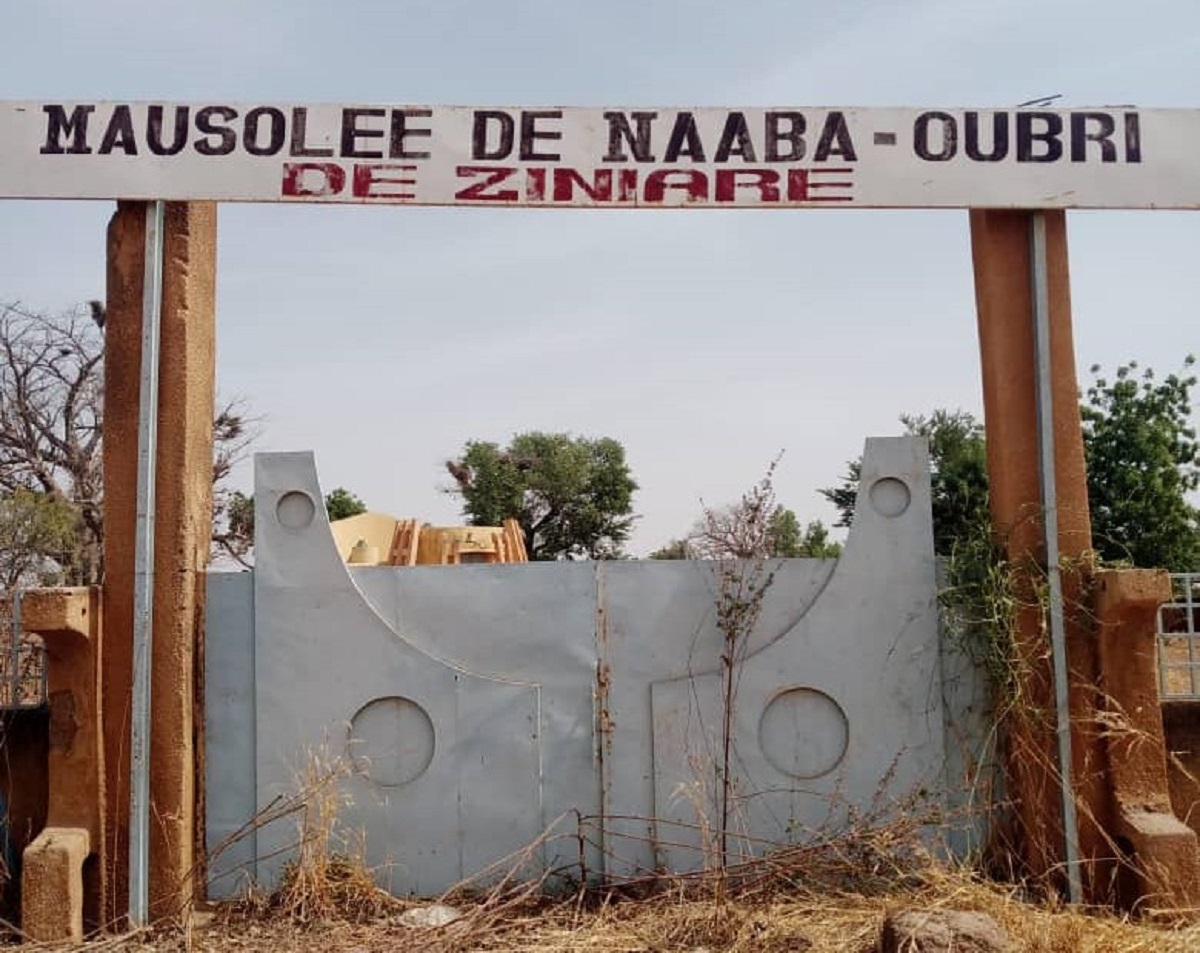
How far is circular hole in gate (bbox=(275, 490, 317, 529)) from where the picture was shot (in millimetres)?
7164

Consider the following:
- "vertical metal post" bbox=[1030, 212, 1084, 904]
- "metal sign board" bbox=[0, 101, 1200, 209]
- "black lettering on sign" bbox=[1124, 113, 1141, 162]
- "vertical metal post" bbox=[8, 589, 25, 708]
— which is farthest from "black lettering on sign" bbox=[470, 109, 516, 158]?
"vertical metal post" bbox=[8, 589, 25, 708]

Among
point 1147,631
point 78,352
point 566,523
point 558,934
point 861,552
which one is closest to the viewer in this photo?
point 558,934

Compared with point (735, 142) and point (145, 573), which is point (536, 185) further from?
point (145, 573)

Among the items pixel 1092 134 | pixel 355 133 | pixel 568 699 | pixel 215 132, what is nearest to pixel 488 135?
pixel 355 133

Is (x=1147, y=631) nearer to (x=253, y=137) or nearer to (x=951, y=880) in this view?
(x=951, y=880)

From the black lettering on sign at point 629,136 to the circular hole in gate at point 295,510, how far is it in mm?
2481

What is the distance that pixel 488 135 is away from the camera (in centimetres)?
699

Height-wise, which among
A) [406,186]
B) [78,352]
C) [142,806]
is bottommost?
[142,806]

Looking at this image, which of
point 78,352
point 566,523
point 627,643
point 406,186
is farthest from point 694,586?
point 566,523

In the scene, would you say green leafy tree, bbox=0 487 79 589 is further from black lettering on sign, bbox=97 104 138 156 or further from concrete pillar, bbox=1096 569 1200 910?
concrete pillar, bbox=1096 569 1200 910

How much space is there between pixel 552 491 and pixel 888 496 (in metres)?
23.7

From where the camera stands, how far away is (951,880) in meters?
6.25

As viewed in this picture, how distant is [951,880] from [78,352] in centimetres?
1654

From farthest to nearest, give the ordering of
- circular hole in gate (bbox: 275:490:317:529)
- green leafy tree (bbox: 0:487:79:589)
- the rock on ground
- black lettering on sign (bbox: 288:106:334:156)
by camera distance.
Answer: green leafy tree (bbox: 0:487:79:589) → circular hole in gate (bbox: 275:490:317:529) → black lettering on sign (bbox: 288:106:334:156) → the rock on ground
